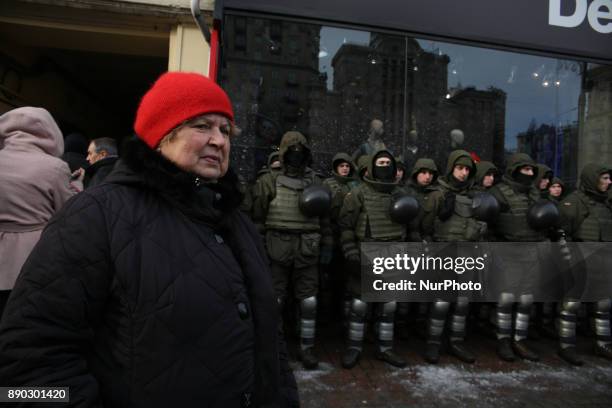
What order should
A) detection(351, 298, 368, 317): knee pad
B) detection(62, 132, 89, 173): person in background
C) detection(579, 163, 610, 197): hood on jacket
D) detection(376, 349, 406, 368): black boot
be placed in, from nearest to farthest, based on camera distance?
detection(62, 132, 89, 173): person in background < detection(376, 349, 406, 368): black boot < detection(351, 298, 368, 317): knee pad < detection(579, 163, 610, 197): hood on jacket

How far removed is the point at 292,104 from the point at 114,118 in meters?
7.09

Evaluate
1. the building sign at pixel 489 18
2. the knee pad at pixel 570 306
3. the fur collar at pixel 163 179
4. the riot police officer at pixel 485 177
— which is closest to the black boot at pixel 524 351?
the knee pad at pixel 570 306

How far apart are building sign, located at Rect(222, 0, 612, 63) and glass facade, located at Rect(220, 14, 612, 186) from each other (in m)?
1.01

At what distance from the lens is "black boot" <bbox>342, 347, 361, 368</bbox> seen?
12.4 feet

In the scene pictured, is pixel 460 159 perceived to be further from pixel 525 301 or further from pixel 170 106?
pixel 170 106

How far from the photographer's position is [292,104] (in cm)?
537

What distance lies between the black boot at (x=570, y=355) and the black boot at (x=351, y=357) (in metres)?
2.23

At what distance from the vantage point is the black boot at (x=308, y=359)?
372 cm

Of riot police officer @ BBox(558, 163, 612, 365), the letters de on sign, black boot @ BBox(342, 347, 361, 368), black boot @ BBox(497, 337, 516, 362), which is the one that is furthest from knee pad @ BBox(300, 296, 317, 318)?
the letters de on sign

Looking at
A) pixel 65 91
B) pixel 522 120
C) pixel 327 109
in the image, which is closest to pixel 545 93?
pixel 522 120

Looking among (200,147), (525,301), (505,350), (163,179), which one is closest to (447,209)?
(525,301)

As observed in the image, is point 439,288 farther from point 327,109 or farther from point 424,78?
point 424,78

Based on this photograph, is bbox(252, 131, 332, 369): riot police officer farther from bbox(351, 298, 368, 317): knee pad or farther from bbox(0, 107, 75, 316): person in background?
bbox(0, 107, 75, 316): person in background

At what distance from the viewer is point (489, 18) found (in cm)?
364
